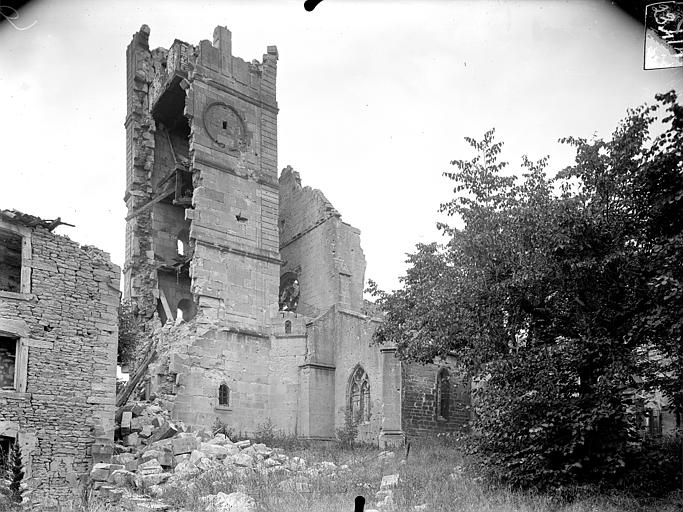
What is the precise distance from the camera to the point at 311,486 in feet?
47.2

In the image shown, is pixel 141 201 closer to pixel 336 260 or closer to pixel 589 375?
pixel 336 260

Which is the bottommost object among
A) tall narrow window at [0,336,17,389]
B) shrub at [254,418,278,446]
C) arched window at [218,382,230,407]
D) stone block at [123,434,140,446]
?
shrub at [254,418,278,446]

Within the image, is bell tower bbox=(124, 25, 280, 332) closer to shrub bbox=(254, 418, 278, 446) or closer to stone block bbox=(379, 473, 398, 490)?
shrub bbox=(254, 418, 278, 446)

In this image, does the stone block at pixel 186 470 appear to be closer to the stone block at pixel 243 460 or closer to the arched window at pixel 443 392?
the stone block at pixel 243 460

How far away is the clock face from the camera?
26469 millimetres

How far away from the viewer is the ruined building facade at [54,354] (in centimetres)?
1622

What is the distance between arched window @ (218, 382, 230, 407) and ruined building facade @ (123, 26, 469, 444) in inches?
1.7

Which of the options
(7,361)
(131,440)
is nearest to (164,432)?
(131,440)

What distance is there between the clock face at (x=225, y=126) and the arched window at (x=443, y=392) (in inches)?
424

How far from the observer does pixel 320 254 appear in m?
29.5

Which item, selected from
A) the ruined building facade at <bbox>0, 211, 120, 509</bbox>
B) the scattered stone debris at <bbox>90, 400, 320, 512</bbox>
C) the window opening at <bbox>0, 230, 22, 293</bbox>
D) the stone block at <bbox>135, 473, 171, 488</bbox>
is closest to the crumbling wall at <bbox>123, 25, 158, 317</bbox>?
the scattered stone debris at <bbox>90, 400, 320, 512</bbox>

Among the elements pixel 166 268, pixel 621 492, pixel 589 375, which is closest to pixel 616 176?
pixel 589 375

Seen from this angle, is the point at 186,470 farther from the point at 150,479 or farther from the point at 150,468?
the point at 150,468

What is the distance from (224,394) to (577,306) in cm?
1391
